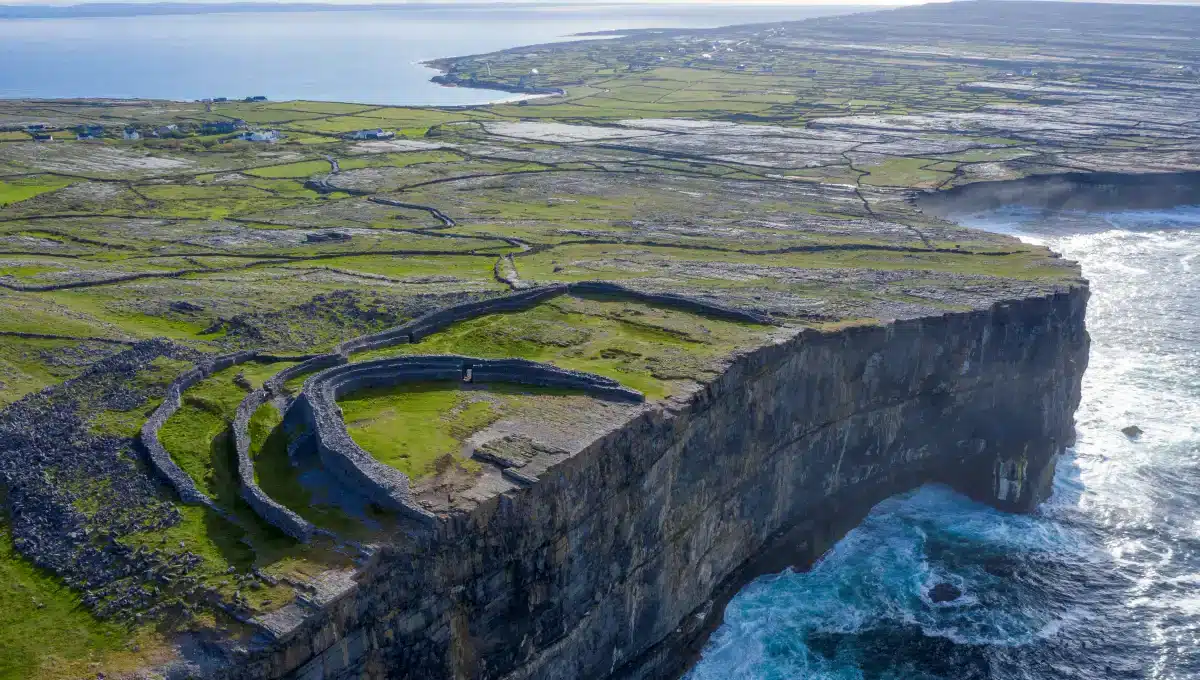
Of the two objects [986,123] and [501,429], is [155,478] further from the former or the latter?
[986,123]

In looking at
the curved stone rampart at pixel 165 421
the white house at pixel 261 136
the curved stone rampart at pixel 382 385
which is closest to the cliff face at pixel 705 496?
the curved stone rampart at pixel 382 385

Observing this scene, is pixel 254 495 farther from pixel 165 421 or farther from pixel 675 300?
pixel 675 300

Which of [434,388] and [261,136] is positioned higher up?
[261,136]

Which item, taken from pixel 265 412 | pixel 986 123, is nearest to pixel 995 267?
pixel 265 412

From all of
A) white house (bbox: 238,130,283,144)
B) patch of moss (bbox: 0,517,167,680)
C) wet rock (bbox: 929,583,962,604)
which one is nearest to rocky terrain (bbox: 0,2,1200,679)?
patch of moss (bbox: 0,517,167,680)

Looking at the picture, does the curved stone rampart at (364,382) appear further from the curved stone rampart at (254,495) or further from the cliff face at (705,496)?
the cliff face at (705,496)

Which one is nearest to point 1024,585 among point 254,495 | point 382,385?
point 382,385
